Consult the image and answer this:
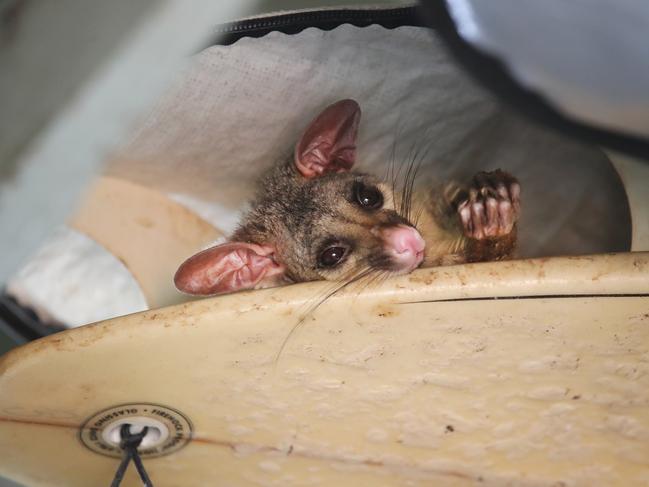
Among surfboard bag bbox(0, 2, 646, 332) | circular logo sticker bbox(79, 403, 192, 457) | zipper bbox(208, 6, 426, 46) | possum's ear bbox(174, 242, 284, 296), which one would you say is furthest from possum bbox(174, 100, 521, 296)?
circular logo sticker bbox(79, 403, 192, 457)

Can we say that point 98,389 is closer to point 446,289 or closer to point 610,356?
point 446,289

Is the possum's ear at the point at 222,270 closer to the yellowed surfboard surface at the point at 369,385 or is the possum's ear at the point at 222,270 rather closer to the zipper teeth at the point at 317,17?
the yellowed surfboard surface at the point at 369,385

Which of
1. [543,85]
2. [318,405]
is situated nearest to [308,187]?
[318,405]

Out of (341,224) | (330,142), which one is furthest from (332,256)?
(330,142)

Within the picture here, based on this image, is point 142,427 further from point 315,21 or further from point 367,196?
point 315,21

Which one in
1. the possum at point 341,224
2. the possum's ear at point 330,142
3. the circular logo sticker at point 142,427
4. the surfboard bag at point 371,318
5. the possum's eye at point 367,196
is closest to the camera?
the surfboard bag at point 371,318

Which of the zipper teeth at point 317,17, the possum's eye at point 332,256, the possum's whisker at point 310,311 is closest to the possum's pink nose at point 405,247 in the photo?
the possum's eye at point 332,256

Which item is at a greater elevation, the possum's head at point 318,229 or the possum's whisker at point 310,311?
the possum's whisker at point 310,311
